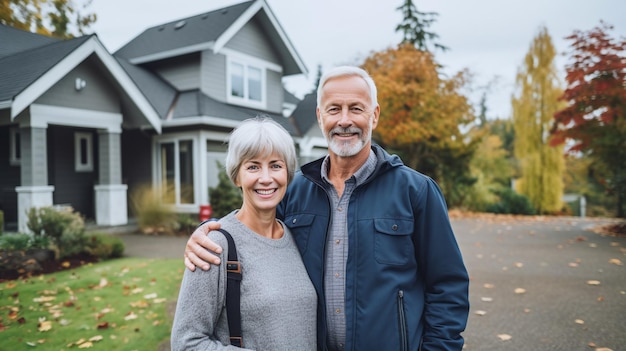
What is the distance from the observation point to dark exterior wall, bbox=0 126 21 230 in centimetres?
1145

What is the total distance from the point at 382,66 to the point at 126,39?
1108 cm

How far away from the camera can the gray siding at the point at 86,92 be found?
1037 cm

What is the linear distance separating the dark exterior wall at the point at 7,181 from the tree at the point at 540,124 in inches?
841

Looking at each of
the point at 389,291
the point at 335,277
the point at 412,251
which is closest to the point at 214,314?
the point at 335,277

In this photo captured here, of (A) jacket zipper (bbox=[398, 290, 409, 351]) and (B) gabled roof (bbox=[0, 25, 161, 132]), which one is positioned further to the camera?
(B) gabled roof (bbox=[0, 25, 161, 132])

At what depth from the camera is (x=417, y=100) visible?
1775 centimetres

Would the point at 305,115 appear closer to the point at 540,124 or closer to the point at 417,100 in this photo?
the point at 417,100

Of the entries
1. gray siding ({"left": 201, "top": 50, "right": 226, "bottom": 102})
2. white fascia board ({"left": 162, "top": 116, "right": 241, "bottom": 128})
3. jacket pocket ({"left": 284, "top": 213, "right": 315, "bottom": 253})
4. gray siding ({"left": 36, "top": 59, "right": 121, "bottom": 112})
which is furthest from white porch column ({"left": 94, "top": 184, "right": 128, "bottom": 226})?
jacket pocket ({"left": 284, "top": 213, "right": 315, "bottom": 253})

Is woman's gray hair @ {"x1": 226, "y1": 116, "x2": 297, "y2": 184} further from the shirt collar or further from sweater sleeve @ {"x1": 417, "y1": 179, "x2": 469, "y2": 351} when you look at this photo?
sweater sleeve @ {"x1": 417, "y1": 179, "x2": 469, "y2": 351}

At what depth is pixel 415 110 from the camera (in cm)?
1794

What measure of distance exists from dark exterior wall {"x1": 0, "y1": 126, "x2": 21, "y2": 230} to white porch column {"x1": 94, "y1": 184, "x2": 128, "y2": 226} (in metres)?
1.97

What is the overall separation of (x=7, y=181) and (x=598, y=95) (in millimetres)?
15242

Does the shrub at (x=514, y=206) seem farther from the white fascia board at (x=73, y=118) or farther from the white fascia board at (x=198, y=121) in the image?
the white fascia board at (x=73, y=118)

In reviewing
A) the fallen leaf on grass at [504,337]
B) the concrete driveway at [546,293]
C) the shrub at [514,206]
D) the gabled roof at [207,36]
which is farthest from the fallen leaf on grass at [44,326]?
the shrub at [514,206]
